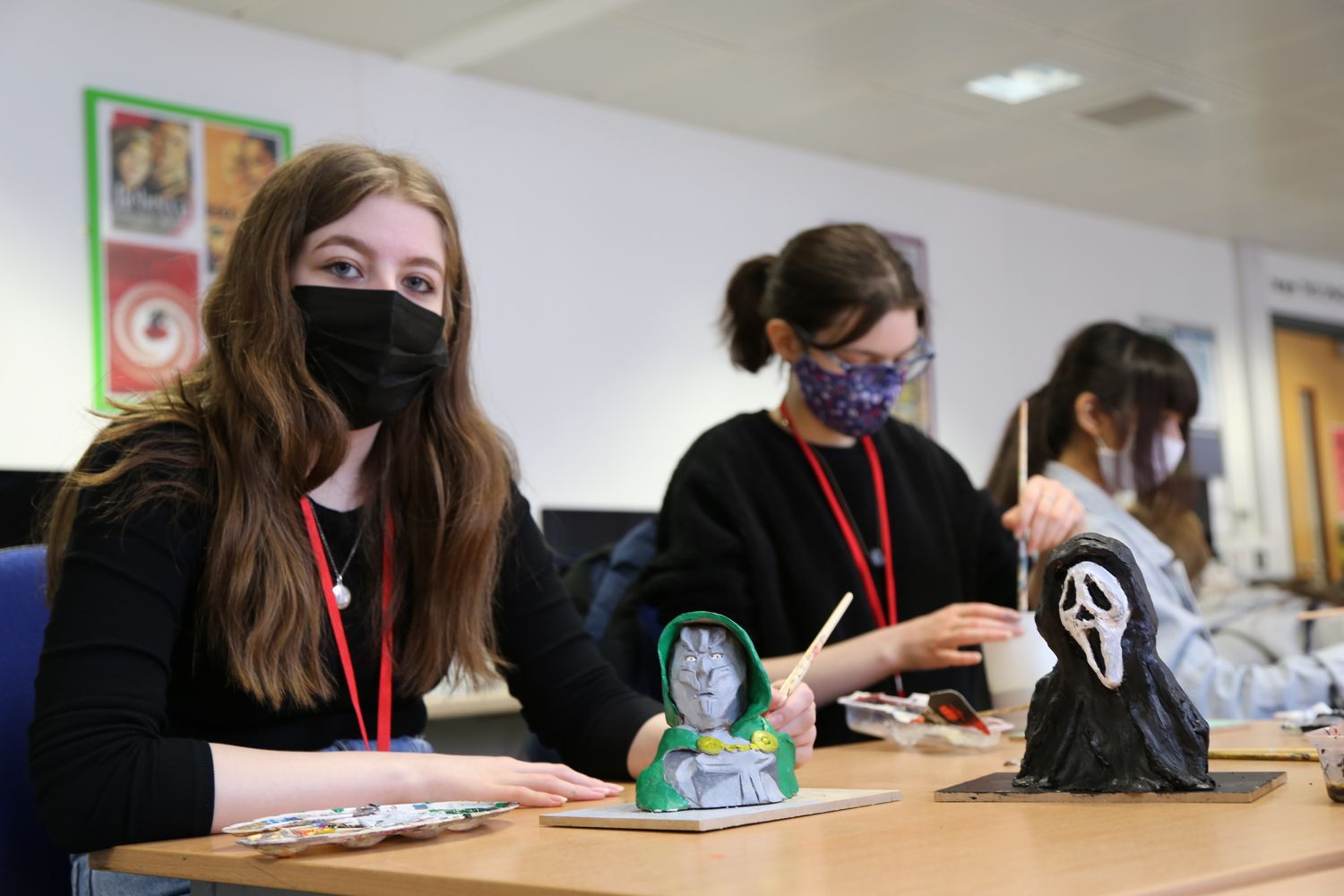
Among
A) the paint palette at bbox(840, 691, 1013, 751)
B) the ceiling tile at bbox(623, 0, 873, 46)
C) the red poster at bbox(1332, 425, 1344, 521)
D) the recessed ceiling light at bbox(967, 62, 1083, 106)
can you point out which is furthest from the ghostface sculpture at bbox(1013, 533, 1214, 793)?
the red poster at bbox(1332, 425, 1344, 521)

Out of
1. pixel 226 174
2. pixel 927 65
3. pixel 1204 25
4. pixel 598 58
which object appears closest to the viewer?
pixel 226 174

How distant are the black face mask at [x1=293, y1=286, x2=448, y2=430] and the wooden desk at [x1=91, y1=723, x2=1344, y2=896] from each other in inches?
21.0

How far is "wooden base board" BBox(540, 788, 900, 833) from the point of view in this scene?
1.07 meters

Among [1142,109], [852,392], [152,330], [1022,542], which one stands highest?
[1142,109]

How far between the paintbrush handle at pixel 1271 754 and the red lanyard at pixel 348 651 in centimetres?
82

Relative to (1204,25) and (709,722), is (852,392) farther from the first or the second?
(1204,25)

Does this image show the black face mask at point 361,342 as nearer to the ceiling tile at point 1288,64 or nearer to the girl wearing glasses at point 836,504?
the girl wearing glasses at point 836,504

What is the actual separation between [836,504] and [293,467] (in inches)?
36.7

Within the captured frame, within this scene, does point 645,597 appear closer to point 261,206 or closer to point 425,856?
point 261,206

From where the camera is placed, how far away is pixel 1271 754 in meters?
1.39

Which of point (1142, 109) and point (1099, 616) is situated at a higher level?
point (1142, 109)

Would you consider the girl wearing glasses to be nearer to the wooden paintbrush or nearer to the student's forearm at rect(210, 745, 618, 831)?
the wooden paintbrush

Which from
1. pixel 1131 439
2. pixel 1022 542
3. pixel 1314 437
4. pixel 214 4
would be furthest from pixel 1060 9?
pixel 1314 437

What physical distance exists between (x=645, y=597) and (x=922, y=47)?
3.14m
